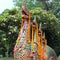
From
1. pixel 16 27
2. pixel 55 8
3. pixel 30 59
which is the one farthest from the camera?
pixel 55 8

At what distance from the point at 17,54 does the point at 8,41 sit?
11.3 meters

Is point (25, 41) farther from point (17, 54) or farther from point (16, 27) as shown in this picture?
point (16, 27)

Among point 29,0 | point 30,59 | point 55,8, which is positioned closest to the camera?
point 30,59

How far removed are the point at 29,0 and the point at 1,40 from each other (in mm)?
6533

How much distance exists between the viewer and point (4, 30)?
1705cm

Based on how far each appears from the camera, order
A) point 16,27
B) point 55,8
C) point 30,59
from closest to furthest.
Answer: point 30,59 → point 16,27 → point 55,8

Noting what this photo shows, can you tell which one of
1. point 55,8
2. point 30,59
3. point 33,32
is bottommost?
point 30,59

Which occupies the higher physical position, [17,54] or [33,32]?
[33,32]

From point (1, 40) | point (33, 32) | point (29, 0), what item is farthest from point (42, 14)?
point (33, 32)

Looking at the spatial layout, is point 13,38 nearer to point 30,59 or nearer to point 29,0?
point 29,0

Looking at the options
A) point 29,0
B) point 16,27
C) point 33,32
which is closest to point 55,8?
point 29,0

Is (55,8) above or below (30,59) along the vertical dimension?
above

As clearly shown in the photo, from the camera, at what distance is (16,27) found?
16766 millimetres

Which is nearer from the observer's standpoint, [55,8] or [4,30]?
[4,30]
